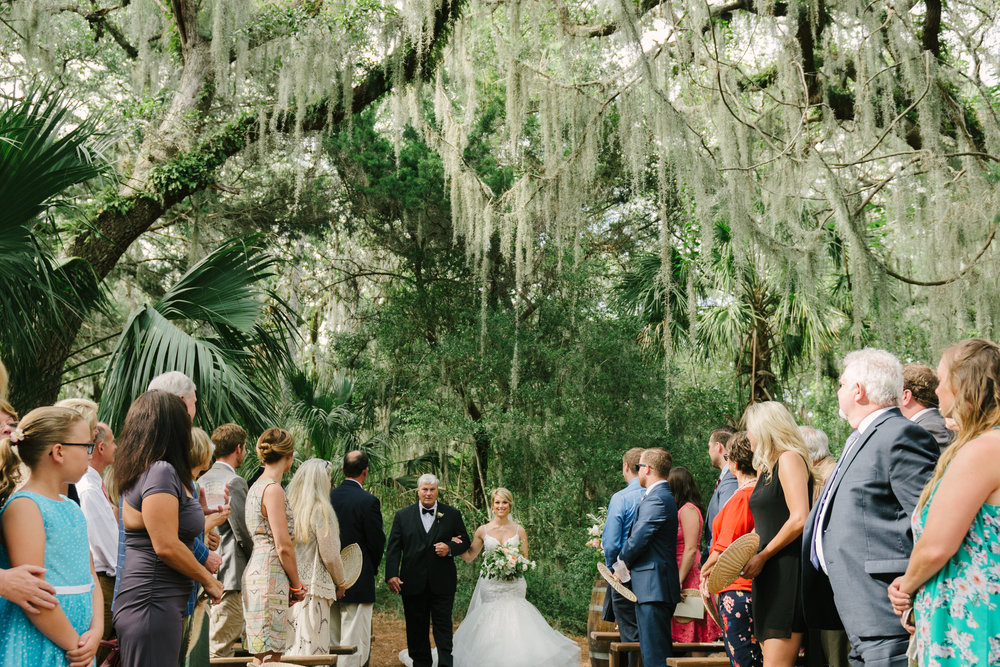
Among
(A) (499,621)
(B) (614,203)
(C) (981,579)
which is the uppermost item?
(B) (614,203)

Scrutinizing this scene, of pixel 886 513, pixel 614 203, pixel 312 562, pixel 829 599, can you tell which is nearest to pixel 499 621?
pixel 312 562

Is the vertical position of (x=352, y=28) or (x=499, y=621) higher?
(x=352, y=28)

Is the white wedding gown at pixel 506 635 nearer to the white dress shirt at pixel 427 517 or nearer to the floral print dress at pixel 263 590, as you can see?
the white dress shirt at pixel 427 517

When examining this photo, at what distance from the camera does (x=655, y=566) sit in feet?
17.0

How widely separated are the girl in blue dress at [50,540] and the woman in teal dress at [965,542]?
244 centimetres

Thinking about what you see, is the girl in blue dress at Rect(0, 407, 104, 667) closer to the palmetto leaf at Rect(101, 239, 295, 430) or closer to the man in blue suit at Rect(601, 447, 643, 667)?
the palmetto leaf at Rect(101, 239, 295, 430)

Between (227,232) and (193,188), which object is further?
(227,232)

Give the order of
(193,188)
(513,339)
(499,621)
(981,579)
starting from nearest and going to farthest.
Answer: (981,579)
(499,621)
(193,188)
(513,339)

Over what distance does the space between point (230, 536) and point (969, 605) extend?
161 inches

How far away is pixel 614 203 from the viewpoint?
12.2m

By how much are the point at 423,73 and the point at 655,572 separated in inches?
266

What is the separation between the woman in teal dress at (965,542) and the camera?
2.24 m

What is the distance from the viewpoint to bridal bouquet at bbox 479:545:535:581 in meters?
7.67

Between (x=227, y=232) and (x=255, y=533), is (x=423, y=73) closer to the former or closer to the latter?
(x=227, y=232)
